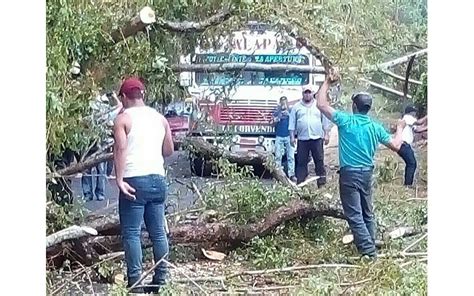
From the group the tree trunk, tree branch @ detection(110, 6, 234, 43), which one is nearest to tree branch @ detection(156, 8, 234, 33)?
tree branch @ detection(110, 6, 234, 43)

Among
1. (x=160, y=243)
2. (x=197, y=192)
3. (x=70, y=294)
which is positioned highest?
(x=197, y=192)

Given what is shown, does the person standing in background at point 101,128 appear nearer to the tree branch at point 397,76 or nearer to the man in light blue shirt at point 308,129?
the man in light blue shirt at point 308,129

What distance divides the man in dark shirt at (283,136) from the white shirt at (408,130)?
34 cm

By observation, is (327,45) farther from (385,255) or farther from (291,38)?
(385,255)

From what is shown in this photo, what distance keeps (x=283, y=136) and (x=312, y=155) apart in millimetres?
105

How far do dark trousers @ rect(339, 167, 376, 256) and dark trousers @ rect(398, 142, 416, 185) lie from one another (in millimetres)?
106

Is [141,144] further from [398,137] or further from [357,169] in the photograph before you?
[398,137]

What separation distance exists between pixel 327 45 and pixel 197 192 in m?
0.60

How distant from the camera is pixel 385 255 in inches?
99.5

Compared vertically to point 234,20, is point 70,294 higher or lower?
lower

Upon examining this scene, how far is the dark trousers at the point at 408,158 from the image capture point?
8.17ft

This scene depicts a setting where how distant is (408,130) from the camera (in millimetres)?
2488
